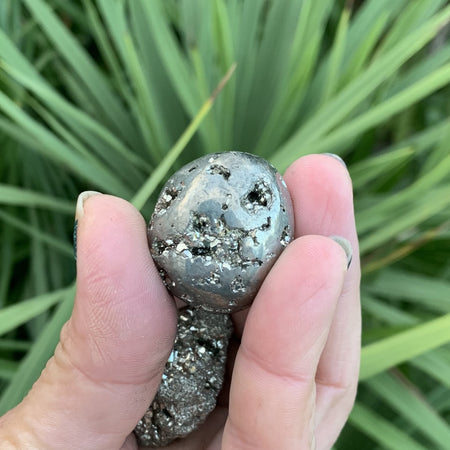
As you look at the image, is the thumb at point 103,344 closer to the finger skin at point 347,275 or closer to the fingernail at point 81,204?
the fingernail at point 81,204

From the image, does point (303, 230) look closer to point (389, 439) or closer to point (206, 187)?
point (206, 187)

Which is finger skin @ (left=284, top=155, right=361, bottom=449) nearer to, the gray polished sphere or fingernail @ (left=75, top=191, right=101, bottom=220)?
the gray polished sphere

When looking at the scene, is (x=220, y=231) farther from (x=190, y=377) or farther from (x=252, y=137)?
(x=252, y=137)

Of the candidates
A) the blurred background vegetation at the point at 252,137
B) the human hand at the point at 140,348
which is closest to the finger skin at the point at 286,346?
the human hand at the point at 140,348

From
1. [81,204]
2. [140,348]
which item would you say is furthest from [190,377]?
[81,204]

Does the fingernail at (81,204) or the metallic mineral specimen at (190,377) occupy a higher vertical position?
the fingernail at (81,204)

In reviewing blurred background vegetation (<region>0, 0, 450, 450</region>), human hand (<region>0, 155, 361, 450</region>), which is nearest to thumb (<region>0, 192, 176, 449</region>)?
human hand (<region>0, 155, 361, 450</region>)
